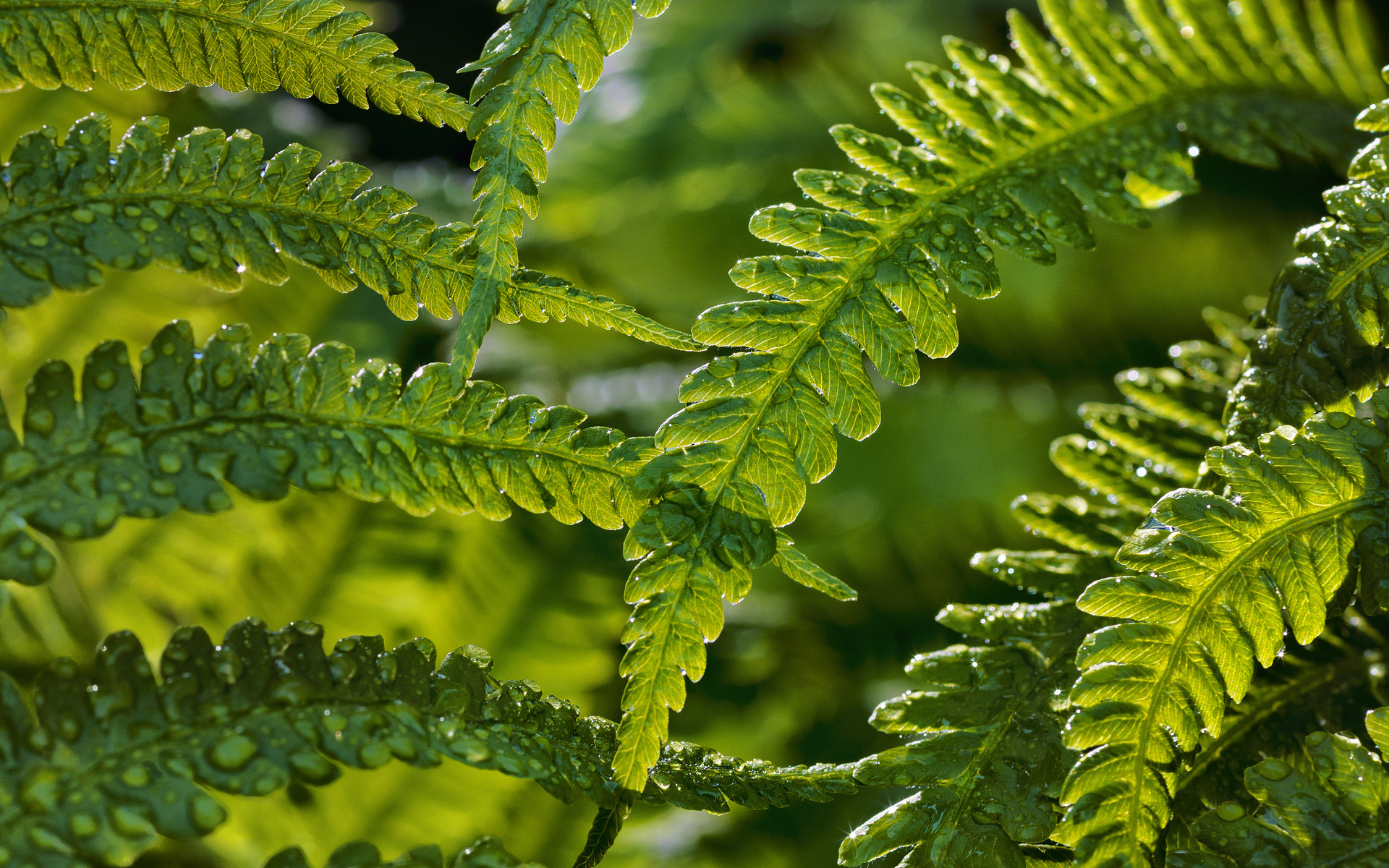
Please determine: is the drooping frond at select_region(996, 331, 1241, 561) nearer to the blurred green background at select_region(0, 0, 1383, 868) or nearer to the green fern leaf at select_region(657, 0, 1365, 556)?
the green fern leaf at select_region(657, 0, 1365, 556)

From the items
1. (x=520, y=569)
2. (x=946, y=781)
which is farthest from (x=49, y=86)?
(x=520, y=569)

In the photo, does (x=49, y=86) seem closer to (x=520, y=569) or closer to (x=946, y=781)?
(x=946, y=781)

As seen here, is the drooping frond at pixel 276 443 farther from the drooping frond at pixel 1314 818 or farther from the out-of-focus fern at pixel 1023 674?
the drooping frond at pixel 1314 818

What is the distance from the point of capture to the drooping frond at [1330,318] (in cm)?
59

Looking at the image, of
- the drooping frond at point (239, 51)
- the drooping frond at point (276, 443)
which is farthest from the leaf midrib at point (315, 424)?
the drooping frond at point (239, 51)

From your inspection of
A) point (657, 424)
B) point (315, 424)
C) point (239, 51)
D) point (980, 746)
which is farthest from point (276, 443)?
point (657, 424)

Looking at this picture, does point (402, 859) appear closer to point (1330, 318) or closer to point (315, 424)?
point (315, 424)

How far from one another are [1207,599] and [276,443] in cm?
54

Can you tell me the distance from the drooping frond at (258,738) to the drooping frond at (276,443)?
0.08 m

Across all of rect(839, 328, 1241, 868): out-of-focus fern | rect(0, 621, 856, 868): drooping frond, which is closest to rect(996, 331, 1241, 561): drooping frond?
rect(839, 328, 1241, 868): out-of-focus fern

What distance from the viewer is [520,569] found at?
1.40 m

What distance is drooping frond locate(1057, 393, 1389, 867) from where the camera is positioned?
0.50m

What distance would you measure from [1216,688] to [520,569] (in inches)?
40.7

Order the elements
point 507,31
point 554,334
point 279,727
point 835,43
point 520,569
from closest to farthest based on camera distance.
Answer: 1. point 279,727
2. point 507,31
3. point 520,569
4. point 554,334
5. point 835,43
